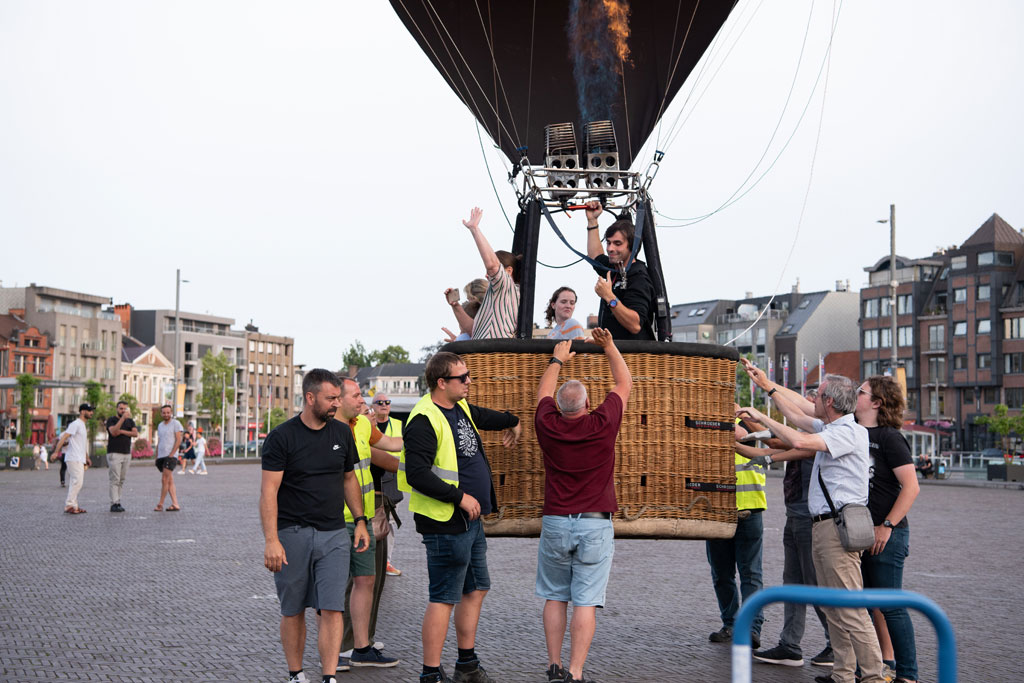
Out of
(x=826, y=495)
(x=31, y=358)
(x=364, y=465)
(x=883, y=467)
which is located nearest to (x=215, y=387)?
(x=31, y=358)

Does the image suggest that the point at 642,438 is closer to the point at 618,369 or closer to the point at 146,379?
the point at 618,369

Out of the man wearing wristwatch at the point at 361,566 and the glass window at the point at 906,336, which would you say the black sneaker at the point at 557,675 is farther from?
the glass window at the point at 906,336

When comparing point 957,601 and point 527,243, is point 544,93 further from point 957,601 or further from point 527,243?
point 957,601

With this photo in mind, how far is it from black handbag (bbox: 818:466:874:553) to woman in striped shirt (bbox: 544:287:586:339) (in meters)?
1.92

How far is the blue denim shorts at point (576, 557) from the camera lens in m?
6.53

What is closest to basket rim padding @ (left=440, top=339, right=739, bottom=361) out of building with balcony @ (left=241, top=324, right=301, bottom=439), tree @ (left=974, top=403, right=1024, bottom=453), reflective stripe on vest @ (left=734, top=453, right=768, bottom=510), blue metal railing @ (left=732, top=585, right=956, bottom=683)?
reflective stripe on vest @ (left=734, top=453, right=768, bottom=510)

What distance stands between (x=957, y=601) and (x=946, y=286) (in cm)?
7651

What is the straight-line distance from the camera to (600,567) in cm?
659

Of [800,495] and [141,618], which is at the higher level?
[800,495]

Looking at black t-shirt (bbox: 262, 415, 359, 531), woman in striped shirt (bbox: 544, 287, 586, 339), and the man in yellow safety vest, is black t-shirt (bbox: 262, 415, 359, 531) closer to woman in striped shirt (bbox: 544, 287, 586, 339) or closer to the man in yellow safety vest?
woman in striped shirt (bbox: 544, 287, 586, 339)

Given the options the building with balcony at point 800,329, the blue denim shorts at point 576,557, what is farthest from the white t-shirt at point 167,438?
the building with balcony at point 800,329

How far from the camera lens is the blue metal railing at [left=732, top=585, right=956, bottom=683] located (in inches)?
128

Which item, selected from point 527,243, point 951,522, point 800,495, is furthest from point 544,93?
point 951,522

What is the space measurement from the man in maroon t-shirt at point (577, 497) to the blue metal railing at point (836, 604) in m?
3.13
